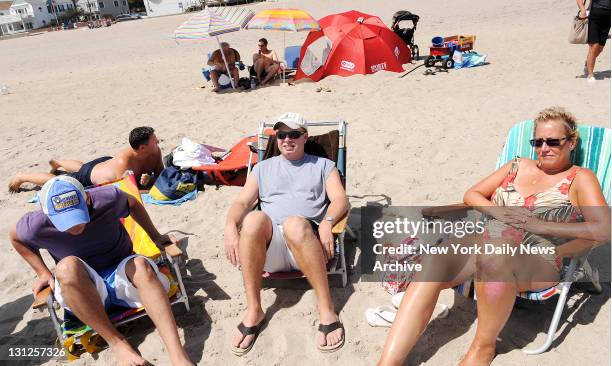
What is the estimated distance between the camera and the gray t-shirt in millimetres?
3111

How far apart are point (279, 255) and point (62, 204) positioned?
1.36m

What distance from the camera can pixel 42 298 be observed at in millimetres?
2512

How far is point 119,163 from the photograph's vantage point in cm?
453

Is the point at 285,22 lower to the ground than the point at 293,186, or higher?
higher

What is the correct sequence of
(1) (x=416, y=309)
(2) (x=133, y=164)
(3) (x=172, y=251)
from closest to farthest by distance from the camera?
(1) (x=416, y=309), (3) (x=172, y=251), (2) (x=133, y=164)

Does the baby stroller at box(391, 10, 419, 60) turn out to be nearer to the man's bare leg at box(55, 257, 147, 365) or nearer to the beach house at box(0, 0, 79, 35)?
the man's bare leg at box(55, 257, 147, 365)

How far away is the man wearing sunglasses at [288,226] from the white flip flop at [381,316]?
220mm

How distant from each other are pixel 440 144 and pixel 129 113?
586 cm

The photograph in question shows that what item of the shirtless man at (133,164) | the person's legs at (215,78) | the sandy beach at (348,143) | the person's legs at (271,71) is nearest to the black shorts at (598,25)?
the sandy beach at (348,143)

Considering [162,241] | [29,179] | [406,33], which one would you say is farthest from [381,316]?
[406,33]

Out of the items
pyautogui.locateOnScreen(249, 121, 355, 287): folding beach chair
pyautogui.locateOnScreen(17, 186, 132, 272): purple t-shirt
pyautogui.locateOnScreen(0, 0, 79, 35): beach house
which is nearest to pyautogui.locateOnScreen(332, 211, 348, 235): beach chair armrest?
pyautogui.locateOnScreen(249, 121, 355, 287): folding beach chair

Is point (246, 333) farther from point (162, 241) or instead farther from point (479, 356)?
point (479, 356)

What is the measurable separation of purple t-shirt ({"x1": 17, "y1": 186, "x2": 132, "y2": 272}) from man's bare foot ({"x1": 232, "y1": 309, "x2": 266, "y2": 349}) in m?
0.91

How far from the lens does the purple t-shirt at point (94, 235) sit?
2.58 metres
